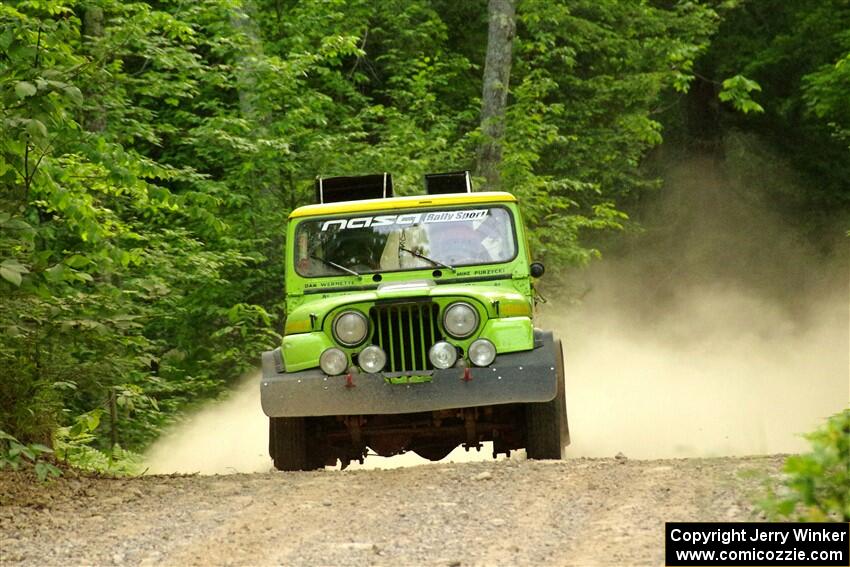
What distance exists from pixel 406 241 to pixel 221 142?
7775mm

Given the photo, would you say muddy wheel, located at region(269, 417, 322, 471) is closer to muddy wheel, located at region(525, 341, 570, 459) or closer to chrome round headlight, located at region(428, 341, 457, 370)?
chrome round headlight, located at region(428, 341, 457, 370)

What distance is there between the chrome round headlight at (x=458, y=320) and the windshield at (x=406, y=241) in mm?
1056

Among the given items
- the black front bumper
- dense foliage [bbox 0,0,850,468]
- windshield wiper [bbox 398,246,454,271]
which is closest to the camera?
dense foliage [bbox 0,0,850,468]

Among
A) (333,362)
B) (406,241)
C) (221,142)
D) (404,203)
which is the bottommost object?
(333,362)

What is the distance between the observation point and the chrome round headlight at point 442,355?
10289mm

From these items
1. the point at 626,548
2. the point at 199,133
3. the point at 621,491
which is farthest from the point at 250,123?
the point at 626,548

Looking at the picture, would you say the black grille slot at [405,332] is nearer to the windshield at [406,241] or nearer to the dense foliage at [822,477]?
the windshield at [406,241]

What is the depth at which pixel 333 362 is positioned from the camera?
10344 mm

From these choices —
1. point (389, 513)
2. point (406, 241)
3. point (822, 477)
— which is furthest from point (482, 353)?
point (822, 477)

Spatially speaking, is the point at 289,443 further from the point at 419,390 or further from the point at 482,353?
the point at 482,353

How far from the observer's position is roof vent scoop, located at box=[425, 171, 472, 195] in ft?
40.1

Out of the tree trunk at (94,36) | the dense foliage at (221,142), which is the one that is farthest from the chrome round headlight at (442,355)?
the tree trunk at (94,36)

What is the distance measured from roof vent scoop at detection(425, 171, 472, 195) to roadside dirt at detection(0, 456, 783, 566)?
289cm

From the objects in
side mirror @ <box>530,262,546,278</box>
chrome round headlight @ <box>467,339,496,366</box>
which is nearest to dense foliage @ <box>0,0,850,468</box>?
chrome round headlight @ <box>467,339,496,366</box>
